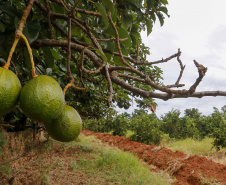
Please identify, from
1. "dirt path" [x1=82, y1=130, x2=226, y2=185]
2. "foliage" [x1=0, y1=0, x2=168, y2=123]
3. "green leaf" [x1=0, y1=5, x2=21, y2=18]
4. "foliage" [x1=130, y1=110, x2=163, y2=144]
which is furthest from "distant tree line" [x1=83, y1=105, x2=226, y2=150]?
"green leaf" [x1=0, y1=5, x2=21, y2=18]

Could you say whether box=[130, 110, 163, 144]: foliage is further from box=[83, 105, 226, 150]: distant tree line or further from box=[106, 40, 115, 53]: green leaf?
box=[106, 40, 115, 53]: green leaf

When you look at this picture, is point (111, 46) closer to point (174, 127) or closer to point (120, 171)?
point (120, 171)

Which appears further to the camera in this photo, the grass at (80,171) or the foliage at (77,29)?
the grass at (80,171)

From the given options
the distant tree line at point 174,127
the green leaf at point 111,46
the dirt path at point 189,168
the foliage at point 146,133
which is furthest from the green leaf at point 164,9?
the foliage at point 146,133

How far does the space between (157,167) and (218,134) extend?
15.1ft

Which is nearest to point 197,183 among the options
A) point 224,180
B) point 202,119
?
point 224,180

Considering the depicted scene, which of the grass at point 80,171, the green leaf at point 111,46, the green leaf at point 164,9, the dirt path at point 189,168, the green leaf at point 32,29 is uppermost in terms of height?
the green leaf at point 164,9

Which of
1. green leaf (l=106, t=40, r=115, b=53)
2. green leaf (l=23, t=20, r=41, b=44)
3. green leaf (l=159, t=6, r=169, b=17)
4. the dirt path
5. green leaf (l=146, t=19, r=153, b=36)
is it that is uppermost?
green leaf (l=159, t=6, r=169, b=17)

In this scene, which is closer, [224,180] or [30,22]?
[30,22]

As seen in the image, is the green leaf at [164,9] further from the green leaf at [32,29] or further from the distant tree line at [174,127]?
the distant tree line at [174,127]

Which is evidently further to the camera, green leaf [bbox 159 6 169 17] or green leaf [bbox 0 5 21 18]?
green leaf [bbox 159 6 169 17]

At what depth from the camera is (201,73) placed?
882 mm

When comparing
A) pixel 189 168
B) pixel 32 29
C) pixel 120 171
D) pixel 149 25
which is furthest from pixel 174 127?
pixel 32 29

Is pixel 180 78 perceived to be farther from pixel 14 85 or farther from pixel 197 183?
pixel 197 183
